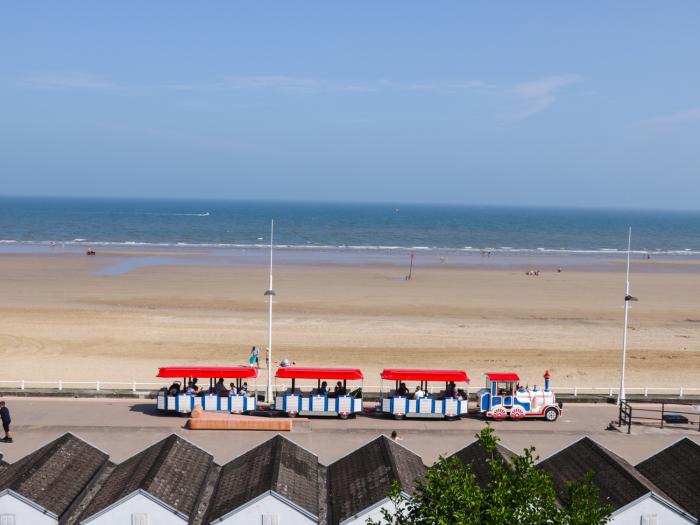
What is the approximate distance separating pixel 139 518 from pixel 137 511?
0.42 ft

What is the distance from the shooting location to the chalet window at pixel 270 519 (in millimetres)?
12591

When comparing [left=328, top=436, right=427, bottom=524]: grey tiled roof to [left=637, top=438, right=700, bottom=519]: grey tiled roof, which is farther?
[left=637, top=438, right=700, bottom=519]: grey tiled roof

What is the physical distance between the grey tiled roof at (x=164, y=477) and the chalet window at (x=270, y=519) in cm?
133

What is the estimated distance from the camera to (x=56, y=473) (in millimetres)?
13594

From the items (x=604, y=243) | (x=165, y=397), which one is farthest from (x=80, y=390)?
(x=604, y=243)

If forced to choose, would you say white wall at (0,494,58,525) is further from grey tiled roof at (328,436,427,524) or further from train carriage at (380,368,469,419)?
train carriage at (380,368,469,419)

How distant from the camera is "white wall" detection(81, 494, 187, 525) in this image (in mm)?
12367

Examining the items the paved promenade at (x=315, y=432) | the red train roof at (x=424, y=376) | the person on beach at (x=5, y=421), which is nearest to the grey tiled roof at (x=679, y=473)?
the paved promenade at (x=315, y=432)

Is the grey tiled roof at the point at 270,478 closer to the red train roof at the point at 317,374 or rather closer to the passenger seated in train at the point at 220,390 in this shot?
the red train roof at the point at 317,374

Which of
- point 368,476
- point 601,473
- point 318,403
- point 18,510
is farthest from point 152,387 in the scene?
point 601,473

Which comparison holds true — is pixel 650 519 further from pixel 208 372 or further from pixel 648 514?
pixel 208 372

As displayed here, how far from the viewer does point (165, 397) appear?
22.8m

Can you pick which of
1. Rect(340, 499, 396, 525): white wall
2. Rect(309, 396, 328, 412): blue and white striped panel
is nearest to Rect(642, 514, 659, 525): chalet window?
Rect(340, 499, 396, 525): white wall

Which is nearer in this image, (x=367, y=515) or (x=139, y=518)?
(x=139, y=518)
